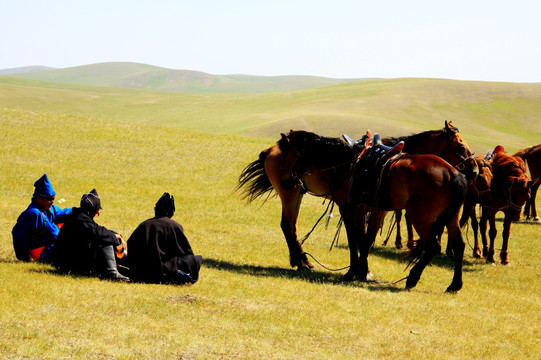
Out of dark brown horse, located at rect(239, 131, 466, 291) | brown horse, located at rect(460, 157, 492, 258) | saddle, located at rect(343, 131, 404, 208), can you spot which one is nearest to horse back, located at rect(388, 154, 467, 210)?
dark brown horse, located at rect(239, 131, 466, 291)

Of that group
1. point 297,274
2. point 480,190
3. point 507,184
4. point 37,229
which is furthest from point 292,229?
point 507,184

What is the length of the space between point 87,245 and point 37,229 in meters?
1.25

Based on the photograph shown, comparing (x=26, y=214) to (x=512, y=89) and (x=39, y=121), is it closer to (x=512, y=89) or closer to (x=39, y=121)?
(x=39, y=121)

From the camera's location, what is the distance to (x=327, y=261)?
13.7 m

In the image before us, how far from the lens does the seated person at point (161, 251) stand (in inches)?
373

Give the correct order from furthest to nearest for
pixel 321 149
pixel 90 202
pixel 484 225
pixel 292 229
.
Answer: pixel 484 225 → pixel 292 229 → pixel 321 149 → pixel 90 202

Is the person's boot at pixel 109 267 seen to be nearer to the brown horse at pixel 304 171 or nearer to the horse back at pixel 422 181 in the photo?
the brown horse at pixel 304 171

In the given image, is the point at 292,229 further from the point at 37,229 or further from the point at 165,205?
Answer: the point at 37,229

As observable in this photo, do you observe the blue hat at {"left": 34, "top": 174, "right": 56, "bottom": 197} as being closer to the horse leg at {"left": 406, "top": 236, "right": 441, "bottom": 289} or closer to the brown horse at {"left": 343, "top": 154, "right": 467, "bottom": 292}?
the brown horse at {"left": 343, "top": 154, "right": 467, "bottom": 292}

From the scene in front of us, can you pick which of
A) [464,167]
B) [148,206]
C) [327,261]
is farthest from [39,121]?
[464,167]

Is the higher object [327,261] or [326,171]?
[326,171]

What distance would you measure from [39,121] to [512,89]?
81.0 m

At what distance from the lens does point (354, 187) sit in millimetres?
11445

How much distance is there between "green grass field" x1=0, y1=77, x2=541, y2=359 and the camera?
713 centimetres
